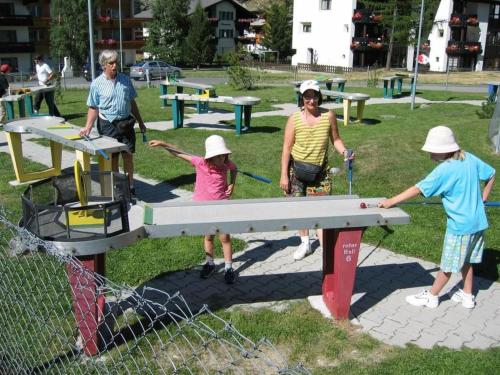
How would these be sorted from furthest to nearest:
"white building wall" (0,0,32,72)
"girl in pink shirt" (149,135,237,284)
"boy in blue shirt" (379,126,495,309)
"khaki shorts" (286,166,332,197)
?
"white building wall" (0,0,32,72)
"khaki shorts" (286,166,332,197)
"girl in pink shirt" (149,135,237,284)
"boy in blue shirt" (379,126,495,309)

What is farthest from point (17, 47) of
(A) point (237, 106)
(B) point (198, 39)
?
(A) point (237, 106)

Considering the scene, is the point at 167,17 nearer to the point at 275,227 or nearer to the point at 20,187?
the point at 20,187

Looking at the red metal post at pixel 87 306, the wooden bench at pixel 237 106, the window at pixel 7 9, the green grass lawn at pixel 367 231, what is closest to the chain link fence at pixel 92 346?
the red metal post at pixel 87 306

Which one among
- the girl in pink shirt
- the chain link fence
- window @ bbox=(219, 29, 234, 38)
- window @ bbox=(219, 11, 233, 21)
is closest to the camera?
the chain link fence

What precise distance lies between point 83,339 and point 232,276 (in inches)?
63.8

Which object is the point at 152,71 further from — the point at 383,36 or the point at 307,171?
the point at 307,171

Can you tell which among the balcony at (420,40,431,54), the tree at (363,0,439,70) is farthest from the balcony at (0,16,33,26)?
the balcony at (420,40,431,54)

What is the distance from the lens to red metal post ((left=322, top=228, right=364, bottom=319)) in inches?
163

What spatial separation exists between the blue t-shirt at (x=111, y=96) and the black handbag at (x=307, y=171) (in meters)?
2.62

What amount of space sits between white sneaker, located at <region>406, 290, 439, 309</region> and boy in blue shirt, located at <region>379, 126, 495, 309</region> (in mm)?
245

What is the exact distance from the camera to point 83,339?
3.69 meters

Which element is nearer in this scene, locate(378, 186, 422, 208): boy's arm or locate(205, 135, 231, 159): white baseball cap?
locate(378, 186, 422, 208): boy's arm

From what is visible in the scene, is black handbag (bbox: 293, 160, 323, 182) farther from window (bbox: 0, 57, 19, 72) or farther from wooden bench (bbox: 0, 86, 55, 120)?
window (bbox: 0, 57, 19, 72)

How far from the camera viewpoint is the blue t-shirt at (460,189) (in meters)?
4.14
